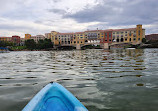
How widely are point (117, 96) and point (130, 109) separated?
68 cm

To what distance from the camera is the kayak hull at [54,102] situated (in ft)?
7.14

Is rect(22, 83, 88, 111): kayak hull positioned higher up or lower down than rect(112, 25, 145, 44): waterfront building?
lower down

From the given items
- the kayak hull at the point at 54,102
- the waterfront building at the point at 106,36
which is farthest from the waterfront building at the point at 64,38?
the kayak hull at the point at 54,102

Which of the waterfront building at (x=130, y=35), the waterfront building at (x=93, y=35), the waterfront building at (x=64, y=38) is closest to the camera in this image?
the waterfront building at (x=130, y=35)

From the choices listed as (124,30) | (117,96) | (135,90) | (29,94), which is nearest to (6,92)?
(29,94)

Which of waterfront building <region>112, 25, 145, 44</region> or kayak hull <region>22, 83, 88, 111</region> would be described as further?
waterfront building <region>112, 25, 145, 44</region>

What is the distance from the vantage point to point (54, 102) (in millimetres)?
2391

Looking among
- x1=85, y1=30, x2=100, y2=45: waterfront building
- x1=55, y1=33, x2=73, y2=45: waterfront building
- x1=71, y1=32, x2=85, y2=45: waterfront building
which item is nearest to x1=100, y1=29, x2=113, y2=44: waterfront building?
x1=85, y1=30, x2=100, y2=45: waterfront building

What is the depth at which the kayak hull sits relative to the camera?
2176mm

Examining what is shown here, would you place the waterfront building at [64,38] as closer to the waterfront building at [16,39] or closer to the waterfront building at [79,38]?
the waterfront building at [79,38]

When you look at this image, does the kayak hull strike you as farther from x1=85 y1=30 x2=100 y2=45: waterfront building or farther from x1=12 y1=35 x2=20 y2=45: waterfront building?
x1=12 y1=35 x2=20 y2=45: waterfront building

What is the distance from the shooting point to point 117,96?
11.0ft

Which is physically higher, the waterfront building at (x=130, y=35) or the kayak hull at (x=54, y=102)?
the waterfront building at (x=130, y=35)

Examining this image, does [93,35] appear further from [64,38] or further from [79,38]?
[64,38]
